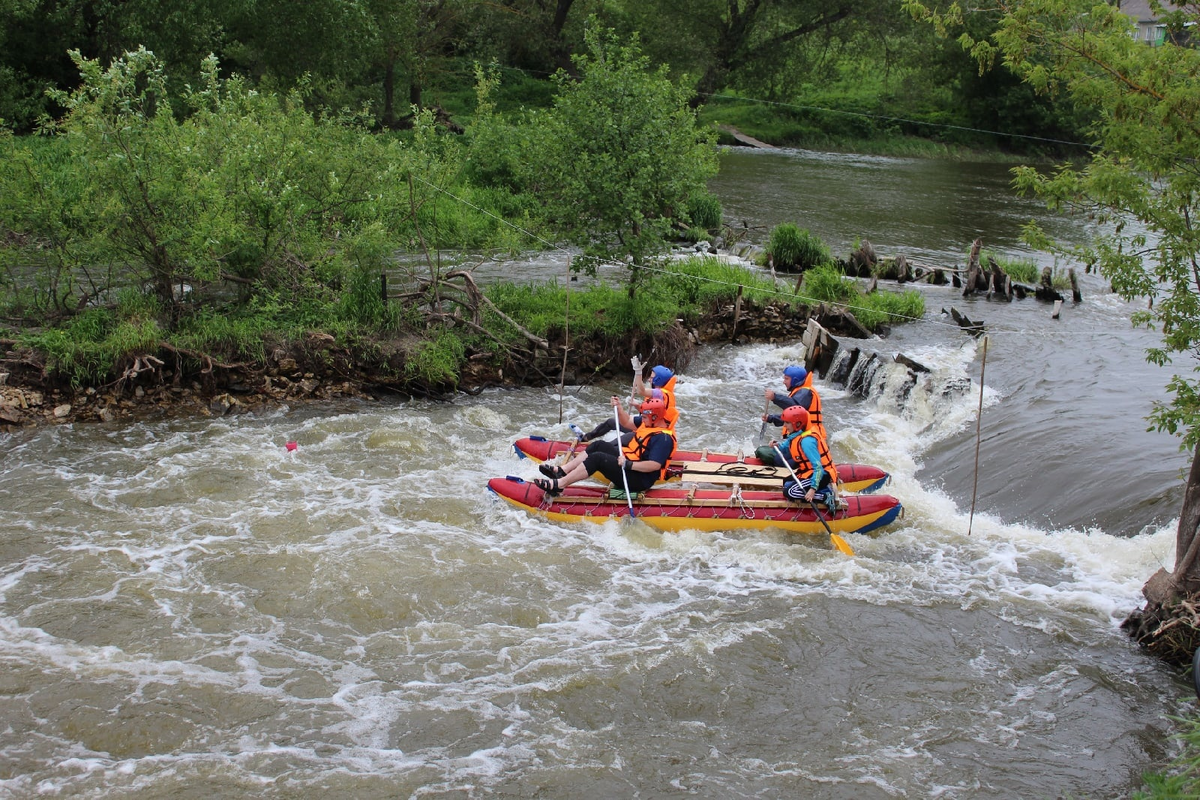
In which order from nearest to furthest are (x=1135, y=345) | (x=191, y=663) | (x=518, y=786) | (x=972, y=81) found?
(x=518, y=786) → (x=191, y=663) → (x=1135, y=345) → (x=972, y=81)

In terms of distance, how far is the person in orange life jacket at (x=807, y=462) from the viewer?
34.2 ft

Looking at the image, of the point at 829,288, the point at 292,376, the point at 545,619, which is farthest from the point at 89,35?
the point at 545,619

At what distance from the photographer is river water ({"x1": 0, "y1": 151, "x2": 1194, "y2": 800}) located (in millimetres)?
6836

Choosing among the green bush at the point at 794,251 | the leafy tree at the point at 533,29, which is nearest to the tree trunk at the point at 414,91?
the leafy tree at the point at 533,29

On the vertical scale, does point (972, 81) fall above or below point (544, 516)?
above

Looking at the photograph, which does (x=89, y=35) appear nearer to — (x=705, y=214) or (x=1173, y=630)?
(x=705, y=214)

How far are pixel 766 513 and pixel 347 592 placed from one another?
175 inches

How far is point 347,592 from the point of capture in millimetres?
8883

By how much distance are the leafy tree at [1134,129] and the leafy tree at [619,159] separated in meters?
7.04

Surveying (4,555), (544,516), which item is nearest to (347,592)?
(544,516)

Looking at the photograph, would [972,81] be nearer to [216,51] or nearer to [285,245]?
[216,51]

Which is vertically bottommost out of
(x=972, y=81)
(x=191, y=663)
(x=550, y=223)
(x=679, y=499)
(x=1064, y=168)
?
(x=191, y=663)

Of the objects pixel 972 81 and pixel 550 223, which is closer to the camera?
pixel 550 223

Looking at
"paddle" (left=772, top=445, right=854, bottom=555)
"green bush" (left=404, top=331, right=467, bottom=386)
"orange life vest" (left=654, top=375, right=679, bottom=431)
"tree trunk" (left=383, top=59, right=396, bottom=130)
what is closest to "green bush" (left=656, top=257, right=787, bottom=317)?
"green bush" (left=404, top=331, right=467, bottom=386)
